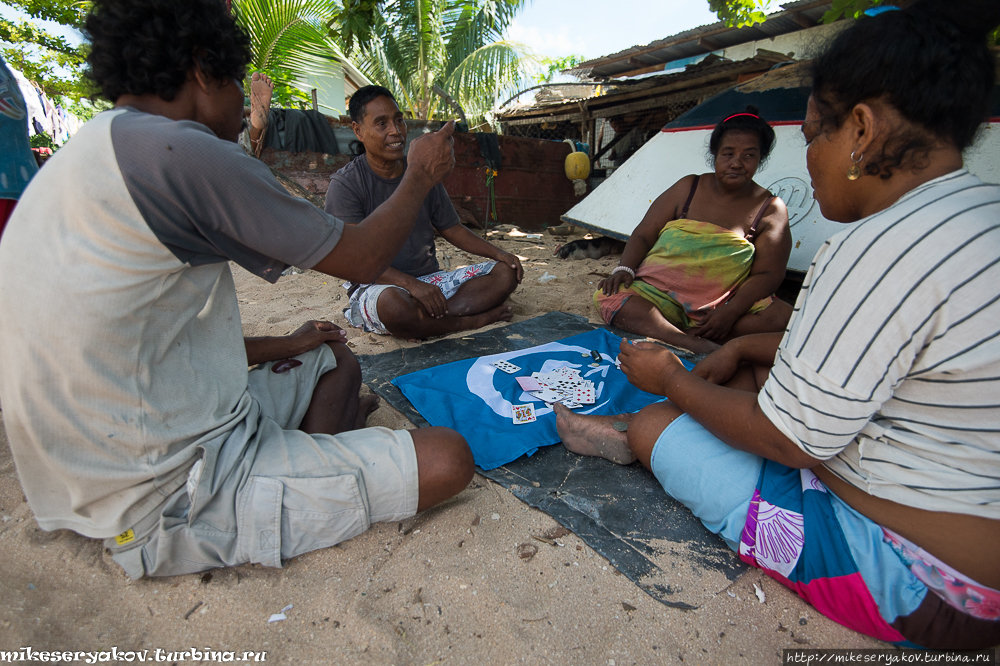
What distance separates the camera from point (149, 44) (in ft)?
3.16

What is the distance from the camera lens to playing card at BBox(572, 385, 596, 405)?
202 centimetres

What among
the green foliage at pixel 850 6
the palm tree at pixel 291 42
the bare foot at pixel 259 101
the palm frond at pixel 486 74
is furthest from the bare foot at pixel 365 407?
the palm frond at pixel 486 74

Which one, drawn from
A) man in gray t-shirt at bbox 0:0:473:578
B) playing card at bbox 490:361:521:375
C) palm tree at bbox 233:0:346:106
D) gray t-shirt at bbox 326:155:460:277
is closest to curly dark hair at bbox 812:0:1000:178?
man in gray t-shirt at bbox 0:0:473:578

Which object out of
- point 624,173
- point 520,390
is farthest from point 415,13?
point 520,390

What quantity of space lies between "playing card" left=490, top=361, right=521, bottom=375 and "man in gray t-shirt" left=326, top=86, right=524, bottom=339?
1.64 ft

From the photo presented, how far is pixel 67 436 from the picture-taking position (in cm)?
94

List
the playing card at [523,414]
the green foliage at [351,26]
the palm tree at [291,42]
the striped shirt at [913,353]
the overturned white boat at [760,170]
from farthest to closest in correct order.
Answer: the green foliage at [351,26] → the palm tree at [291,42] → the overturned white boat at [760,170] → the playing card at [523,414] → the striped shirt at [913,353]

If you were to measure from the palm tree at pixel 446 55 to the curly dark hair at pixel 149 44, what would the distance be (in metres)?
9.24

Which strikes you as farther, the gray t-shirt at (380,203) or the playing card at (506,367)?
the gray t-shirt at (380,203)

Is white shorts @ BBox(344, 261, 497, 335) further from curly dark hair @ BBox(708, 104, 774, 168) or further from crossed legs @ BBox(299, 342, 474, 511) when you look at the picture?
curly dark hair @ BBox(708, 104, 774, 168)

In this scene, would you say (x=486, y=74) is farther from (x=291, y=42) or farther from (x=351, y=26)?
(x=291, y=42)

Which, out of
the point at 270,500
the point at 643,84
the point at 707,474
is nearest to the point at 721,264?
the point at 707,474

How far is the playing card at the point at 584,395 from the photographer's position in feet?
6.63

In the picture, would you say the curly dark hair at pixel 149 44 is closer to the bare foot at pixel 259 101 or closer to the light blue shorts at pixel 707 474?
the light blue shorts at pixel 707 474
